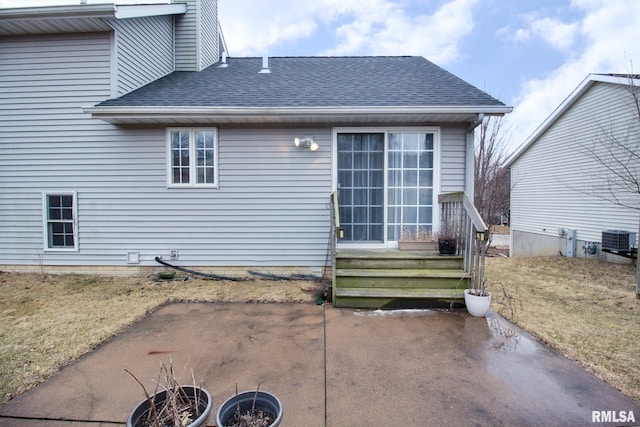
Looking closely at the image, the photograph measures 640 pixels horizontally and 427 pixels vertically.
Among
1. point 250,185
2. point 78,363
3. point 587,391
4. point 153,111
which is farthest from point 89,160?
point 587,391

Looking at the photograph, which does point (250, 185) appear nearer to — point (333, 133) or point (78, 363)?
A: point (333, 133)

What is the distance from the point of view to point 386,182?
5457 mm

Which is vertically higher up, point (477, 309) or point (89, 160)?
point (89, 160)

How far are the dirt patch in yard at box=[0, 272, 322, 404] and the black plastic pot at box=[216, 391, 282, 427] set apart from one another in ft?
6.23

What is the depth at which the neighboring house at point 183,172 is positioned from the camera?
546 centimetres

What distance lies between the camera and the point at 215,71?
24.0 ft

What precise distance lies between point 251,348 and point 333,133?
12.1 ft

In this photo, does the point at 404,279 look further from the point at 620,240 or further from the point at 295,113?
the point at 620,240

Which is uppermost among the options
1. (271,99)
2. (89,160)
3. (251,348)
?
(271,99)

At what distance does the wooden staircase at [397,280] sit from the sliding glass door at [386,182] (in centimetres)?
96

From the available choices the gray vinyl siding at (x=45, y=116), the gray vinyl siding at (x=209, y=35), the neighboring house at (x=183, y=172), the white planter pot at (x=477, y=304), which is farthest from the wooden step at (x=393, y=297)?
A: the gray vinyl siding at (x=209, y=35)

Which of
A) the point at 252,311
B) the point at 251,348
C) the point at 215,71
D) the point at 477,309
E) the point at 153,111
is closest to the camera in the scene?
the point at 251,348

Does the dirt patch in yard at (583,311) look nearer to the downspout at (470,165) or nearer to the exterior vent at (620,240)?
the exterior vent at (620,240)

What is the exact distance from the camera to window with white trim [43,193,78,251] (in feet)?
18.5
